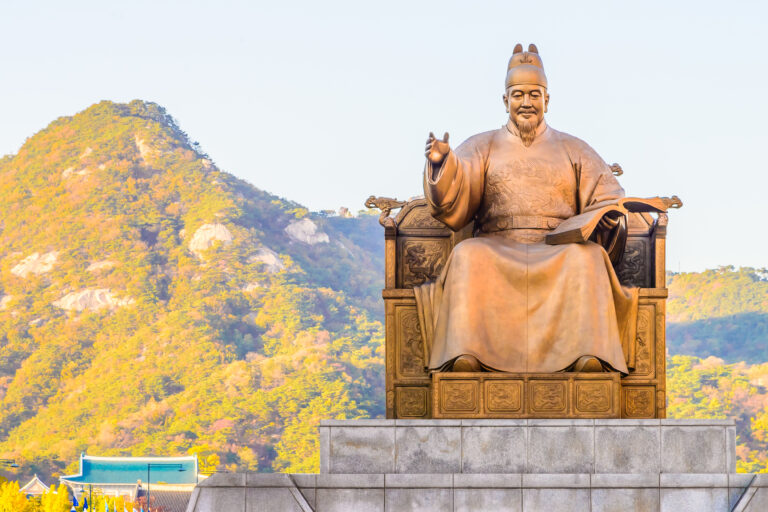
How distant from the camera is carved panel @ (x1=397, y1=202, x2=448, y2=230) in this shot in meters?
9.24

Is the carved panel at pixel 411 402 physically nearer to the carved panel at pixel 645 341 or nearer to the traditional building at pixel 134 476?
the carved panel at pixel 645 341

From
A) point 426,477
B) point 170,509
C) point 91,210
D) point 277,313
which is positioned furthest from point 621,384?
point 91,210

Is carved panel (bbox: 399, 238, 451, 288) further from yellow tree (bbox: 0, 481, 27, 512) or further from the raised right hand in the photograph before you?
yellow tree (bbox: 0, 481, 27, 512)

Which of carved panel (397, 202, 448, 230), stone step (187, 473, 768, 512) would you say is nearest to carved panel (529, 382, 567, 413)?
stone step (187, 473, 768, 512)

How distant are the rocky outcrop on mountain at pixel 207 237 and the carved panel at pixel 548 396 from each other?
54.3 m

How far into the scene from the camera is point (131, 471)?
1590 inches

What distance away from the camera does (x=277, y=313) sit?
5769 cm

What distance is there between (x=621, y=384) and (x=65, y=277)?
5616cm

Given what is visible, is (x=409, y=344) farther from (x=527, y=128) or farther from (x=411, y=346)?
(x=527, y=128)

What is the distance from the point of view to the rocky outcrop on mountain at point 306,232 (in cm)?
6397

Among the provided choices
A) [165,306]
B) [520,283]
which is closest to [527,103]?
[520,283]

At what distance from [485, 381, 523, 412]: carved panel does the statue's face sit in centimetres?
194

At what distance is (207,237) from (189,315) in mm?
5791

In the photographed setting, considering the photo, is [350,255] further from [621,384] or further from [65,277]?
[621,384]
